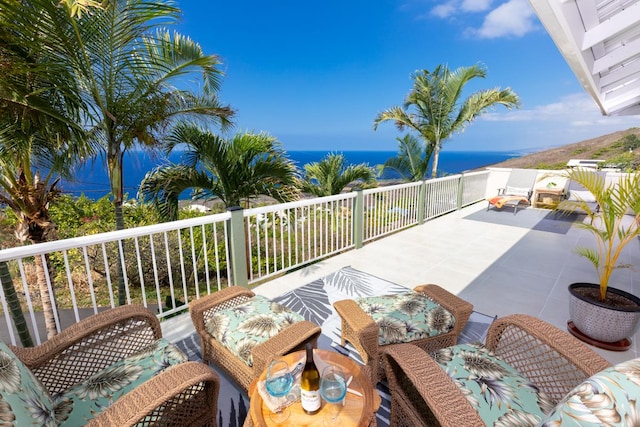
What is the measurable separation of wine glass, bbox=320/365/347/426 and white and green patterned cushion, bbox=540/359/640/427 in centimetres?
74

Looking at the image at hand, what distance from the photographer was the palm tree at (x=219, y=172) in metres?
4.08

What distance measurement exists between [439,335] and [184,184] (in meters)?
3.68

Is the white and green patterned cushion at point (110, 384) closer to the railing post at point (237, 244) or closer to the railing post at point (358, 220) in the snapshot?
the railing post at point (237, 244)

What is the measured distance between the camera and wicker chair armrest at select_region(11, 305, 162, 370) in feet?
4.89

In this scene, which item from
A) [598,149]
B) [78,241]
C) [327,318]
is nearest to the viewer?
[78,241]

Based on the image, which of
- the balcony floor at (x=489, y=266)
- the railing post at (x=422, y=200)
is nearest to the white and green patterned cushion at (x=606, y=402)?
the balcony floor at (x=489, y=266)

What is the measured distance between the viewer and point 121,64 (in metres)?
2.95

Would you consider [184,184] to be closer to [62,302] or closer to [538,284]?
[538,284]

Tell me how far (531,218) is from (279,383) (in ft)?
24.1

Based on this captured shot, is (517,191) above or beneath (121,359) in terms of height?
above

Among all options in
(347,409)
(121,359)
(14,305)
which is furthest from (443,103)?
(14,305)

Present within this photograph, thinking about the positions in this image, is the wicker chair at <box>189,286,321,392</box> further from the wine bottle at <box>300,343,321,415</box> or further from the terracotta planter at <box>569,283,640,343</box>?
the terracotta planter at <box>569,283,640,343</box>

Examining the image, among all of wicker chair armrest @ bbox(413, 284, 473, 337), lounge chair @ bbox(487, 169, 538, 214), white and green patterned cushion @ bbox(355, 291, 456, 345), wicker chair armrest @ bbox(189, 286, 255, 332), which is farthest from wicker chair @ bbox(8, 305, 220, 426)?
lounge chair @ bbox(487, 169, 538, 214)

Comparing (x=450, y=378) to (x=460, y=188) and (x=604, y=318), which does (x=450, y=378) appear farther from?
(x=460, y=188)
